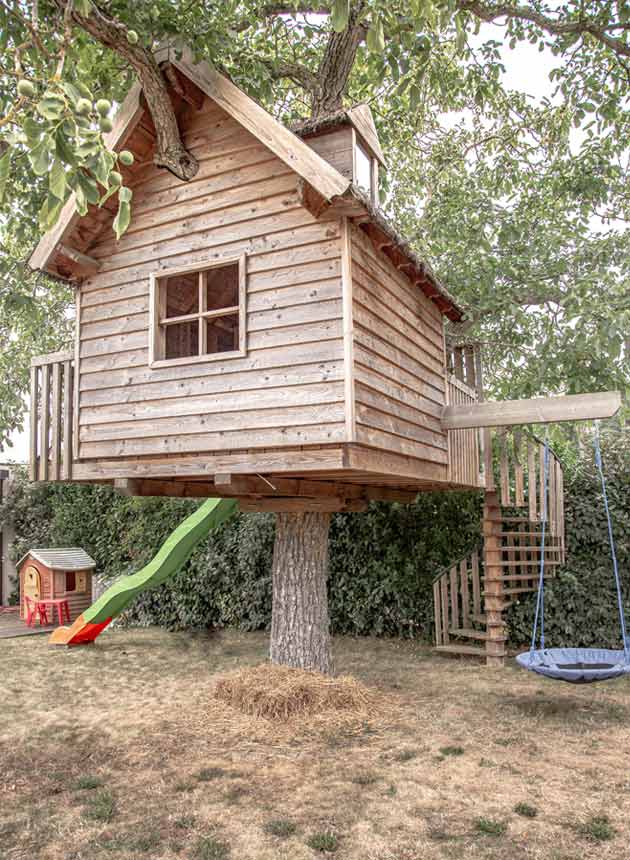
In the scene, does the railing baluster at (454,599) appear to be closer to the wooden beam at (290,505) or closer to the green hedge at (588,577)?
the green hedge at (588,577)

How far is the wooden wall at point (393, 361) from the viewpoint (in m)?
5.73

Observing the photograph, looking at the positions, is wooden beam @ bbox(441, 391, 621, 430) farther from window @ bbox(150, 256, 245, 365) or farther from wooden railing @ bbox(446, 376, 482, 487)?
window @ bbox(150, 256, 245, 365)

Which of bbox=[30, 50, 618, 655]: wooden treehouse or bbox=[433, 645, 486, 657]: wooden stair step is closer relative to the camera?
bbox=[30, 50, 618, 655]: wooden treehouse

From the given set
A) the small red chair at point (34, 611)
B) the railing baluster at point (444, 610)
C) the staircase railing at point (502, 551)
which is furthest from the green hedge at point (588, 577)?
the small red chair at point (34, 611)

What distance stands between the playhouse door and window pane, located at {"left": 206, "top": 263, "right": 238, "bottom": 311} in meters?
6.14

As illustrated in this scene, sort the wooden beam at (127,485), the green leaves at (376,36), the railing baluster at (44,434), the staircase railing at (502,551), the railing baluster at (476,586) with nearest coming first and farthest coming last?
1. the green leaves at (376,36)
2. the wooden beam at (127,485)
3. the railing baluster at (44,434)
4. the staircase railing at (502,551)
5. the railing baluster at (476,586)

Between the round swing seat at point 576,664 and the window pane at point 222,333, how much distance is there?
5.65 m

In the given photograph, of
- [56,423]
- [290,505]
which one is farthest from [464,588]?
[56,423]

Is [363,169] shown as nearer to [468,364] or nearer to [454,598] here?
[468,364]

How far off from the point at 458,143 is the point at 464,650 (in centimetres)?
904

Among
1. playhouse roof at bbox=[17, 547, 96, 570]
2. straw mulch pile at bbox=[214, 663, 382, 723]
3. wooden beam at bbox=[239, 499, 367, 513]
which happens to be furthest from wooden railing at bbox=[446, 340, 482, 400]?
playhouse roof at bbox=[17, 547, 96, 570]

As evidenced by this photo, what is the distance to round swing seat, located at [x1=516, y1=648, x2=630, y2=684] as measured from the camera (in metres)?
5.63

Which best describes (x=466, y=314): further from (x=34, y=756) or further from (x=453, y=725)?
(x=34, y=756)

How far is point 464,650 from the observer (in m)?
9.20
